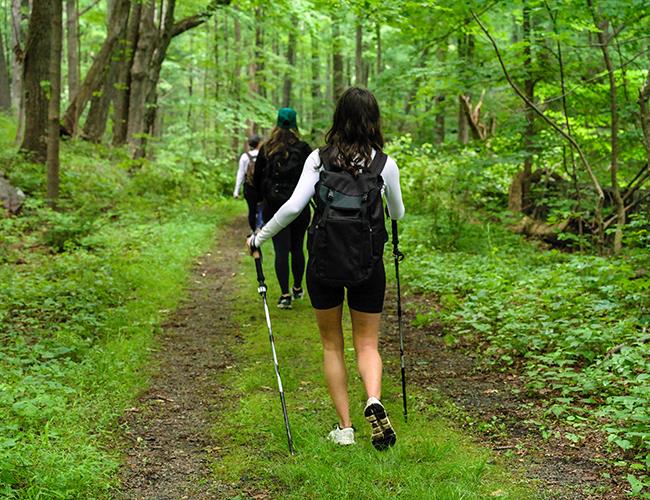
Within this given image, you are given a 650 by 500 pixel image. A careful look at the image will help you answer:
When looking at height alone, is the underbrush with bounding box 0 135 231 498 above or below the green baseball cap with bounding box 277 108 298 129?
below

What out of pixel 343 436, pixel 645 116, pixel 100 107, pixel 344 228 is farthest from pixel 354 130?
pixel 100 107

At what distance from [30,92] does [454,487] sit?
13.7 meters

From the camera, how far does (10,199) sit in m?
11.8

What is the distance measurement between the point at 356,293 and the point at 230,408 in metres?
1.60

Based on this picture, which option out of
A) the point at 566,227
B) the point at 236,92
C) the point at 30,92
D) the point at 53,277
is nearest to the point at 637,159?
the point at 566,227

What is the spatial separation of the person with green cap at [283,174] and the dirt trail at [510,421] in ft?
4.94

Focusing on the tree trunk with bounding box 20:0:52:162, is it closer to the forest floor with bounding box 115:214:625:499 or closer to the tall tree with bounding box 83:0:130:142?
the tall tree with bounding box 83:0:130:142

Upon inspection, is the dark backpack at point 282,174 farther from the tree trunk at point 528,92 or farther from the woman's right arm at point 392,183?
the tree trunk at point 528,92

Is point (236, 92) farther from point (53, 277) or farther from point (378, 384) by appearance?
point (378, 384)

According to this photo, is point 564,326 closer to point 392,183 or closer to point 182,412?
point 392,183

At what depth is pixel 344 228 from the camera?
375 centimetres

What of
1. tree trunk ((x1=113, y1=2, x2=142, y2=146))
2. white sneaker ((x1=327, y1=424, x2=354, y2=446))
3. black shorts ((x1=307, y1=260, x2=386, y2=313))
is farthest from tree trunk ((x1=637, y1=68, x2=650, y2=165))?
tree trunk ((x1=113, y1=2, x2=142, y2=146))

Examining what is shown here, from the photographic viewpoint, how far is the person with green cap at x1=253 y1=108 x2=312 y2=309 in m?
6.79

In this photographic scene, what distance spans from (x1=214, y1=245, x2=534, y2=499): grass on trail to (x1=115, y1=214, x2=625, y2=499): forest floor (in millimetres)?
55
